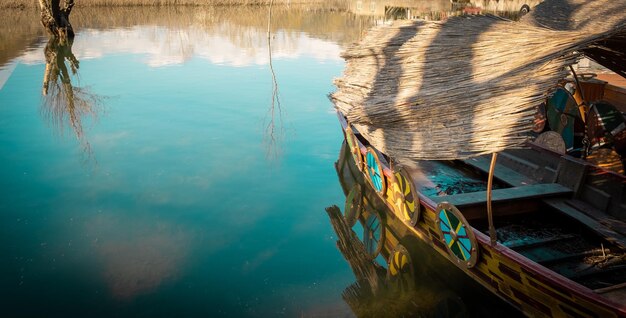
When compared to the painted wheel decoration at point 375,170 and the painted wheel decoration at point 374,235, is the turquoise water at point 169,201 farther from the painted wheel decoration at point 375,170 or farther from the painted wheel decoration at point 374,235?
the painted wheel decoration at point 375,170

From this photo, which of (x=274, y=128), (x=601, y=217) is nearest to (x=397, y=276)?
(x=601, y=217)

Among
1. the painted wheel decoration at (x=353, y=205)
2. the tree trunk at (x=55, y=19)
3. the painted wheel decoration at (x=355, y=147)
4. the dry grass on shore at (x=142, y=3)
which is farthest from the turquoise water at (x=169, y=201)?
the dry grass on shore at (x=142, y=3)

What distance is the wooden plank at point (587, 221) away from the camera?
488cm

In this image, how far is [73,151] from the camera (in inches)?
358

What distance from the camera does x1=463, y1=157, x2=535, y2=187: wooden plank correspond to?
6.42 meters

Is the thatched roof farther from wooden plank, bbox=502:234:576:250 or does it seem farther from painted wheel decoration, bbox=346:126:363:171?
wooden plank, bbox=502:234:576:250

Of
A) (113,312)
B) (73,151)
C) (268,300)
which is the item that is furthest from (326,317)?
(73,151)

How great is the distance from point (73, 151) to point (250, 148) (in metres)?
3.19

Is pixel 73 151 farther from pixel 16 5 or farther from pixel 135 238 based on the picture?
pixel 16 5

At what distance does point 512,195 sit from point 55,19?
20.5 m

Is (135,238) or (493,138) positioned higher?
(493,138)

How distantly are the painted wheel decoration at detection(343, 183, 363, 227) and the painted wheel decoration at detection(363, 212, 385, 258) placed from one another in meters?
0.22

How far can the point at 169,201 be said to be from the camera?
279 inches

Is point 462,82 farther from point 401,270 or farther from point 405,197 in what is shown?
point 401,270
